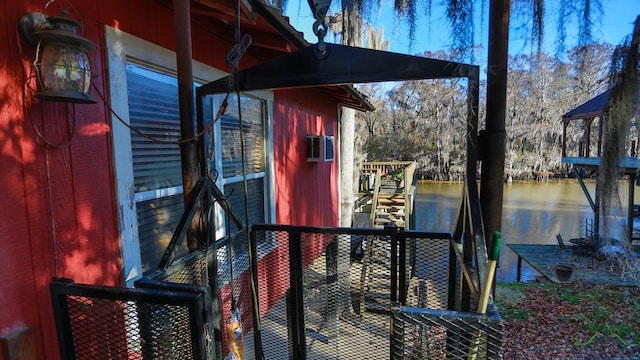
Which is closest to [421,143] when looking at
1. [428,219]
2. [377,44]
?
[428,219]

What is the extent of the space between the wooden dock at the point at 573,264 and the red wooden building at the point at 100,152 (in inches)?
316

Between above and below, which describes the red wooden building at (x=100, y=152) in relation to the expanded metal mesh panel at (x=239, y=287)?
above

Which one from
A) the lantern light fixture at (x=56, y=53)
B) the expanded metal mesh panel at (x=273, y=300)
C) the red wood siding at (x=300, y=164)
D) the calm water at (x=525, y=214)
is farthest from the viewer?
the calm water at (x=525, y=214)

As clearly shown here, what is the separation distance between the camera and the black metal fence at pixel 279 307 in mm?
1182

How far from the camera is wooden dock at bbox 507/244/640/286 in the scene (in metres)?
7.35

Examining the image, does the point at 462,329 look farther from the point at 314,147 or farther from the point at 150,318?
the point at 314,147

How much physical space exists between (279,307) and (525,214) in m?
18.9

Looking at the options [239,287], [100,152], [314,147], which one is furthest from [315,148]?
[100,152]

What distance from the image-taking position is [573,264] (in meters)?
8.63

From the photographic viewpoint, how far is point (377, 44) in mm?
6660

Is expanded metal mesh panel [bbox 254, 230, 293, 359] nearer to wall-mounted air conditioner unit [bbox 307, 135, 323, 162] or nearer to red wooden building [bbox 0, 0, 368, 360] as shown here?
red wooden building [bbox 0, 0, 368, 360]

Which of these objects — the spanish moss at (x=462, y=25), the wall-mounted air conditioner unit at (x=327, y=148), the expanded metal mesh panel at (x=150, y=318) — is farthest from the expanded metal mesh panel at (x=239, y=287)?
the wall-mounted air conditioner unit at (x=327, y=148)

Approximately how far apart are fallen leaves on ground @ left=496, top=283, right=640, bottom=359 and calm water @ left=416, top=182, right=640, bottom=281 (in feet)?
15.3

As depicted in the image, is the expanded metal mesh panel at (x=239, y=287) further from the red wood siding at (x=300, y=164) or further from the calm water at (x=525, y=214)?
the calm water at (x=525, y=214)
